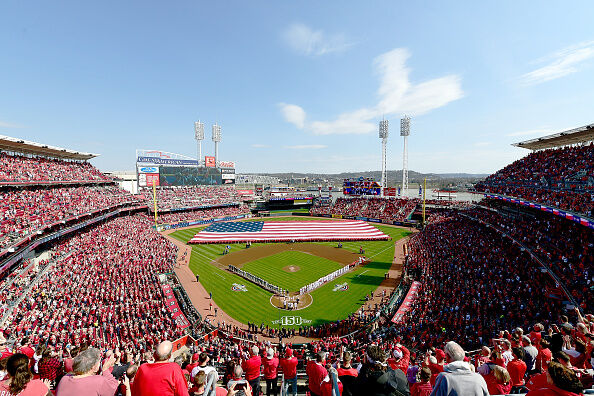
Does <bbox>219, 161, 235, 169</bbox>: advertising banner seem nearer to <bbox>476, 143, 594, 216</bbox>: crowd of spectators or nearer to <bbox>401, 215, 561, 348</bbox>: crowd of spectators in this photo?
<bbox>401, 215, 561, 348</bbox>: crowd of spectators

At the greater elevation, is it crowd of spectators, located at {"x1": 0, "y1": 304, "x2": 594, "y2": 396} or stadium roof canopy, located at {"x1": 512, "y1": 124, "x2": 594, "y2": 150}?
stadium roof canopy, located at {"x1": 512, "y1": 124, "x2": 594, "y2": 150}

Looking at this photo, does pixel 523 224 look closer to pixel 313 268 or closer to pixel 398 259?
pixel 398 259

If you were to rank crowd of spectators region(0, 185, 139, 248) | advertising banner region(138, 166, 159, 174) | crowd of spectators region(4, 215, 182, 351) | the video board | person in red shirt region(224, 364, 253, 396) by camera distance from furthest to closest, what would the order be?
the video board
advertising banner region(138, 166, 159, 174)
crowd of spectators region(0, 185, 139, 248)
crowd of spectators region(4, 215, 182, 351)
person in red shirt region(224, 364, 253, 396)

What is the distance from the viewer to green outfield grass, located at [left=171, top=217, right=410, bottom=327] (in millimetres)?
22141

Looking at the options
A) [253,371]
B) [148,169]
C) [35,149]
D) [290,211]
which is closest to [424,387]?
[253,371]

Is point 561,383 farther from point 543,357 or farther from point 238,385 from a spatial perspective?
point 543,357

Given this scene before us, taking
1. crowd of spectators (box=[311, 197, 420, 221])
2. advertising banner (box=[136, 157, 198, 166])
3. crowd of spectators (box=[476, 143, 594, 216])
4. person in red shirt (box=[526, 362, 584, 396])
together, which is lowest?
crowd of spectators (box=[311, 197, 420, 221])

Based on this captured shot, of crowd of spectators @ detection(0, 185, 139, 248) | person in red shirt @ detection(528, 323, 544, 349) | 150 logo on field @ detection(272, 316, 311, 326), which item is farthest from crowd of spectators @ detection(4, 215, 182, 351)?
person in red shirt @ detection(528, 323, 544, 349)

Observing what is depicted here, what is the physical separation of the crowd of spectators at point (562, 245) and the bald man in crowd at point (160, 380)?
65.4 ft

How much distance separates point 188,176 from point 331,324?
6644cm

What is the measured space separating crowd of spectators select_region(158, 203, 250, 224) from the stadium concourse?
928 inches

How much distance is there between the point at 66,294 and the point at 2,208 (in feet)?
48.6

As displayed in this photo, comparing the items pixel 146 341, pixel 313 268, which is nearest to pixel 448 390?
pixel 146 341

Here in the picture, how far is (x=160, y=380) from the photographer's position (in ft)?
11.2
